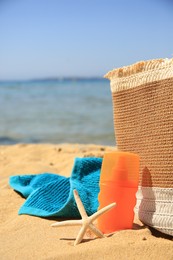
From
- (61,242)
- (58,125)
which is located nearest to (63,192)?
(61,242)

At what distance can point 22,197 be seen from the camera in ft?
10.8

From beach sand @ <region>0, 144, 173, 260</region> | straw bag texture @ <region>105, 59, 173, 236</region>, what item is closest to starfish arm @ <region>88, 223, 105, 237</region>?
beach sand @ <region>0, 144, 173, 260</region>

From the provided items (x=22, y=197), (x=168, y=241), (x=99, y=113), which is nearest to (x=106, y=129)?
(x=99, y=113)

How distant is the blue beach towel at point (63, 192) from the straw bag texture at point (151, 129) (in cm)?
43

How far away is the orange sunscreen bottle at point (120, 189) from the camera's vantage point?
90.7 inches

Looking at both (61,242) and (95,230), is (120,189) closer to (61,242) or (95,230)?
(95,230)

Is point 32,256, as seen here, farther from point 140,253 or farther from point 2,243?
point 140,253

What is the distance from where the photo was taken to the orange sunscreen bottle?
7.56ft

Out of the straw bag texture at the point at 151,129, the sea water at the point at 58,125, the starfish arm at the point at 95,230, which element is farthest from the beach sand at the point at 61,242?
the sea water at the point at 58,125

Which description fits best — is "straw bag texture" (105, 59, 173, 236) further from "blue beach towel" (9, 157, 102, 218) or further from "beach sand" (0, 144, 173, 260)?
"blue beach towel" (9, 157, 102, 218)

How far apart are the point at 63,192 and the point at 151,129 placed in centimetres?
90

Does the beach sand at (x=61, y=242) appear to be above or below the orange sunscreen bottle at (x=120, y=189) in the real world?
below

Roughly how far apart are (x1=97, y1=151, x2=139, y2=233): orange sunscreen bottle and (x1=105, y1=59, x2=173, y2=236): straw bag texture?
0.30 feet

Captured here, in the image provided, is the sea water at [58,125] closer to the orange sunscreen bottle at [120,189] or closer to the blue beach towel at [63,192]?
the blue beach towel at [63,192]
